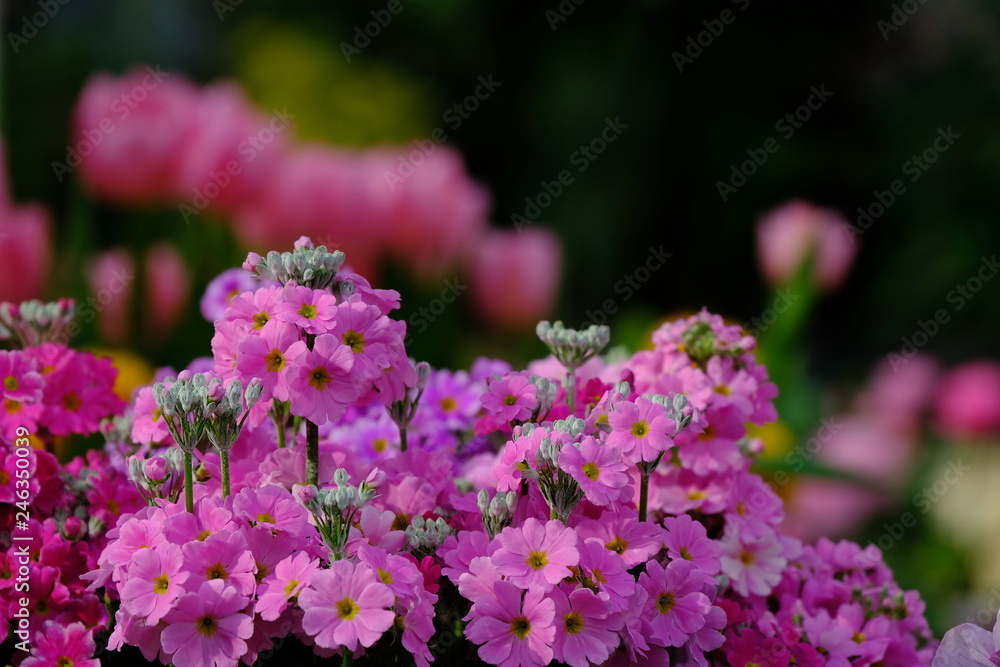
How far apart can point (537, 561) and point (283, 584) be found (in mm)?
188

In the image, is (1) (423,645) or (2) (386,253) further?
(2) (386,253)

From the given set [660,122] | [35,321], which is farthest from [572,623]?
[660,122]

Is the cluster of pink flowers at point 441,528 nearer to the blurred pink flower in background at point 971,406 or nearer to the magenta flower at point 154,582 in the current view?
the magenta flower at point 154,582

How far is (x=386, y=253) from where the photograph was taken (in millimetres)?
2002

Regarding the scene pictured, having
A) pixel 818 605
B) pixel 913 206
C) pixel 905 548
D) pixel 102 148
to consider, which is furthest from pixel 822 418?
pixel 913 206

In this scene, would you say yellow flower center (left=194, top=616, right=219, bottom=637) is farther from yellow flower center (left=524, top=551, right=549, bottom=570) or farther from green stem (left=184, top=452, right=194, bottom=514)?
yellow flower center (left=524, top=551, right=549, bottom=570)

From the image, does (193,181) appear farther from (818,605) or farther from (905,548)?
(905,548)

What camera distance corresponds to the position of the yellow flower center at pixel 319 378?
33.1 inches

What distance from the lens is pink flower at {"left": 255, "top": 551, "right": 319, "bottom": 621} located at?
77cm

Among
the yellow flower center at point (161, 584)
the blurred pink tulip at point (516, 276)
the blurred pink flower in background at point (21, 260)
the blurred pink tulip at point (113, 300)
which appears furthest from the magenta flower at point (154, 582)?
the blurred pink tulip at point (516, 276)

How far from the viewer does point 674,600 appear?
0.86 m

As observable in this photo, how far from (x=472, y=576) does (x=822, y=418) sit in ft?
5.44

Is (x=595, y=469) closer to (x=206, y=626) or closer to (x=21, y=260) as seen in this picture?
(x=206, y=626)

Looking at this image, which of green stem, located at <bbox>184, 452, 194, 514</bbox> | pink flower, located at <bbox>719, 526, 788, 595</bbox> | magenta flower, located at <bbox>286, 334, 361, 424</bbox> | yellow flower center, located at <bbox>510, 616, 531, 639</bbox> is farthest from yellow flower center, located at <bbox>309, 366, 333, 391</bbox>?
pink flower, located at <bbox>719, 526, 788, 595</bbox>
